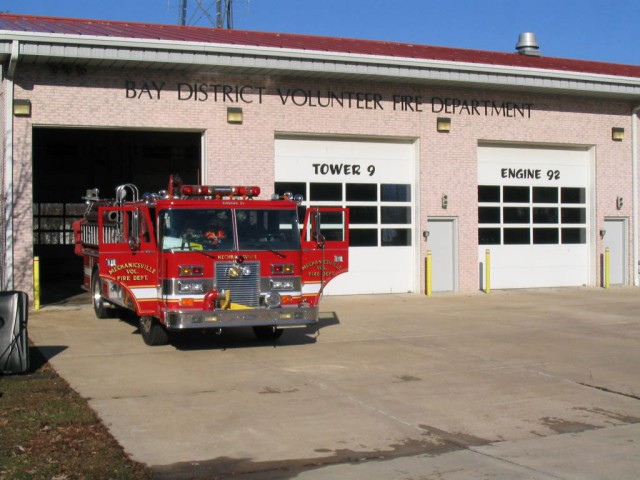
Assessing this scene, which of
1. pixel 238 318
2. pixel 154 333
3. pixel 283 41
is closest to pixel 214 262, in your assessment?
pixel 238 318

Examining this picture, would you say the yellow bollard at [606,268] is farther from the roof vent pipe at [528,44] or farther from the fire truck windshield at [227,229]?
the fire truck windshield at [227,229]

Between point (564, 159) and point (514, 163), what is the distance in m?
1.72

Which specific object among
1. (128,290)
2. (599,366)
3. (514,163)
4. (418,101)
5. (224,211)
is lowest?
(599,366)

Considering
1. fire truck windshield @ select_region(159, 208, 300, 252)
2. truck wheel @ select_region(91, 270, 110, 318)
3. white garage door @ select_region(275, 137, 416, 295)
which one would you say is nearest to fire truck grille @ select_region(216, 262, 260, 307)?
fire truck windshield @ select_region(159, 208, 300, 252)

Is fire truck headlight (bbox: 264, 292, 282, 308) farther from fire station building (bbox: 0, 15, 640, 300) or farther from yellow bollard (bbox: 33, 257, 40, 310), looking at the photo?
fire station building (bbox: 0, 15, 640, 300)

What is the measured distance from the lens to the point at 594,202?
912 inches

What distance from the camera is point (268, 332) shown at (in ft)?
43.0

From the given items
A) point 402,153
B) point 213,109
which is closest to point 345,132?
point 402,153

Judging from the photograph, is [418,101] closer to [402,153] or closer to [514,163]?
[402,153]

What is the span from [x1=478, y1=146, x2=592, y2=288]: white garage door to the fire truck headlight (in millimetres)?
11012

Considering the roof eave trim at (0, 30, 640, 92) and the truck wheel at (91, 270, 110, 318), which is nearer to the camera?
the truck wheel at (91, 270, 110, 318)

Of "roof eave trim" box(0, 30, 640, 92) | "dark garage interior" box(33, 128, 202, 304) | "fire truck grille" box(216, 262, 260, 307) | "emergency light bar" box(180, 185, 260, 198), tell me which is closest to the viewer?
"fire truck grille" box(216, 262, 260, 307)

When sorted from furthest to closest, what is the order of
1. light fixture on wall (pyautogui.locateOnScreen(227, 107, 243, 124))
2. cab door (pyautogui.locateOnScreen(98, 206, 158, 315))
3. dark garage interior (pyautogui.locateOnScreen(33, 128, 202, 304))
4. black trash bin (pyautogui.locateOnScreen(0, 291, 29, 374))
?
1. dark garage interior (pyautogui.locateOnScreen(33, 128, 202, 304))
2. light fixture on wall (pyautogui.locateOnScreen(227, 107, 243, 124))
3. cab door (pyautogui.locateOnScreen(98, 206, 158, 315))
4. black trash bin (pyautogui.locateOnScreen(0, 291, 29, 374))

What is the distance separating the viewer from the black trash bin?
9.77 m
